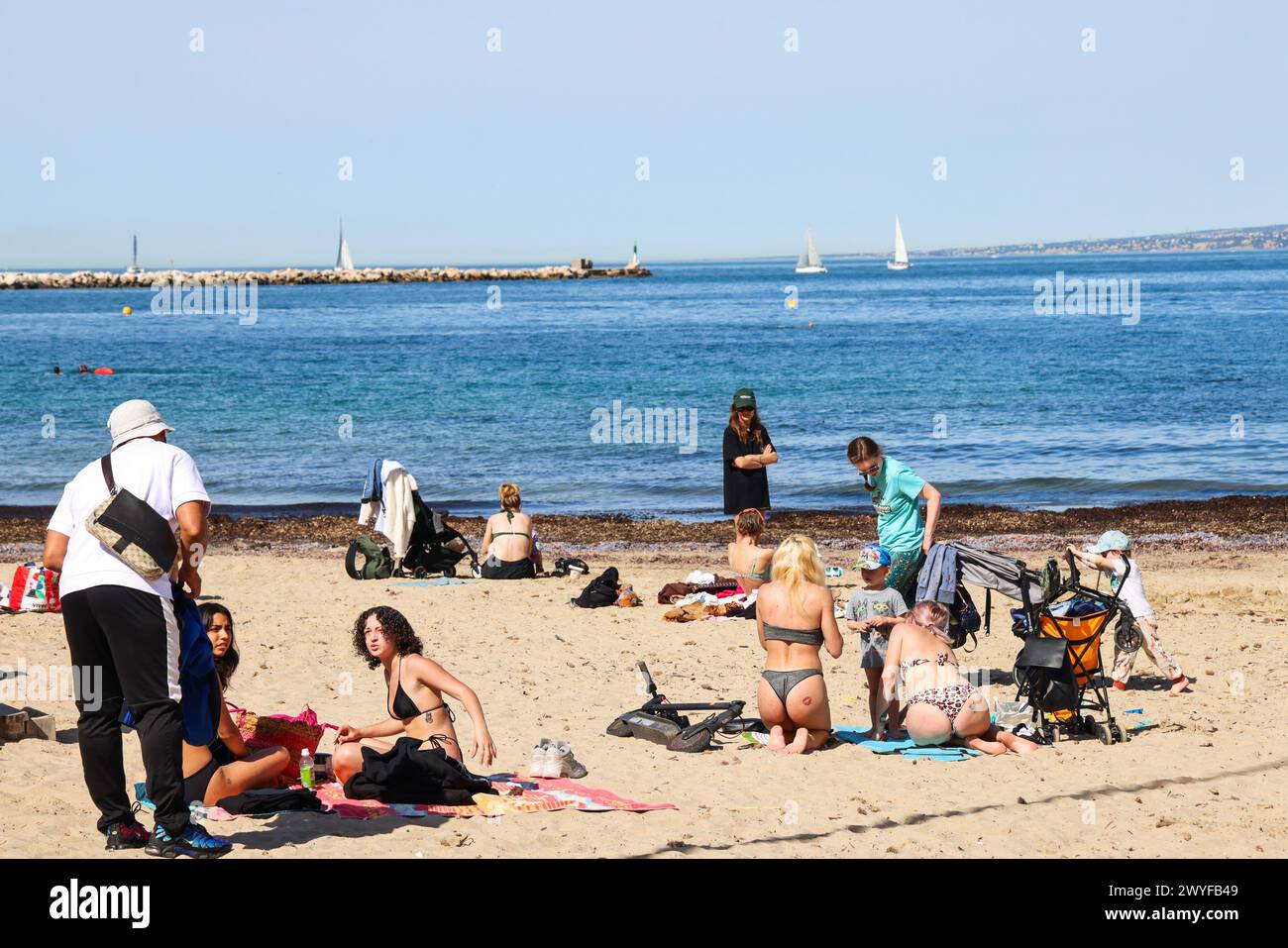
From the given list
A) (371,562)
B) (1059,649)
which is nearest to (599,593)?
(371,562)

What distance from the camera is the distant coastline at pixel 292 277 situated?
145750mm

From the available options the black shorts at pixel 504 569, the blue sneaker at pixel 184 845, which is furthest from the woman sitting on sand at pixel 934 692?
the black shorts at pixel 504 569

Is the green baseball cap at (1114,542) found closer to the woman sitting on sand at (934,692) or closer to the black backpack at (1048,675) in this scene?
the black backpack at (1048,675)

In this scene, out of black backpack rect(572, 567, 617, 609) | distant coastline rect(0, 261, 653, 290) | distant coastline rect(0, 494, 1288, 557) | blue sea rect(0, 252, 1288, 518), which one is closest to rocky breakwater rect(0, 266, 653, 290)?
distant coastline rect(0, 261, 653, 290)

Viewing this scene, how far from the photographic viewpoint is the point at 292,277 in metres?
157

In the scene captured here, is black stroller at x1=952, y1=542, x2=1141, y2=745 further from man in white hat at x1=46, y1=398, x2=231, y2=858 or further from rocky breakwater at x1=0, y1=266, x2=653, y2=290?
rocky breakwater at x1=0, y1=266, x2=653, y2=290

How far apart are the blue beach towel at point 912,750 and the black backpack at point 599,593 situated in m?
4.49

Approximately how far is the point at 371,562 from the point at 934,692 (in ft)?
25.4

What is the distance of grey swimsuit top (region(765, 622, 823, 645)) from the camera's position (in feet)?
25.2

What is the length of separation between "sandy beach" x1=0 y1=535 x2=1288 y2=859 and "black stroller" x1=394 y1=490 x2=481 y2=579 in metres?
0.89

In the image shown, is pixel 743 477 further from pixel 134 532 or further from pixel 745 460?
pixel 134 532
